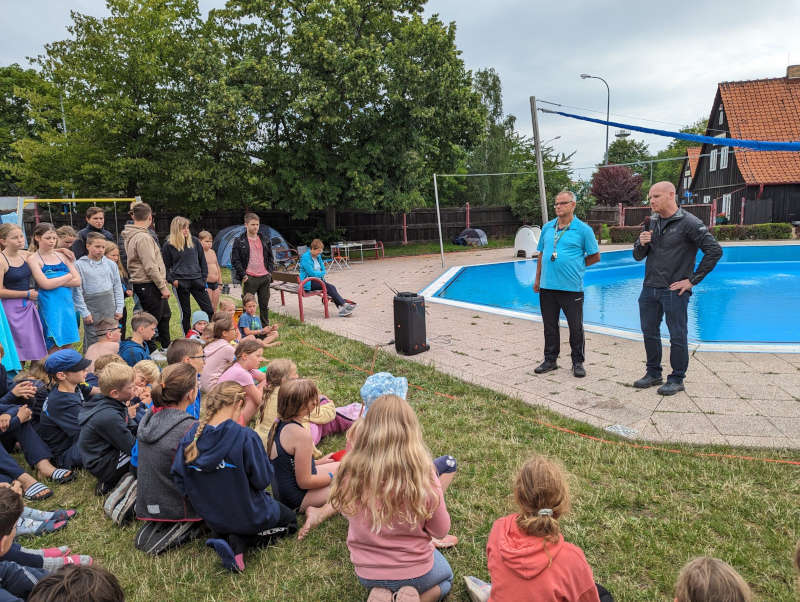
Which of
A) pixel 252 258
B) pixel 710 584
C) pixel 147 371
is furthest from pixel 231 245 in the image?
pixel 710 584

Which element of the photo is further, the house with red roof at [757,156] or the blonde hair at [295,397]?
the house with red roof at [757,156]

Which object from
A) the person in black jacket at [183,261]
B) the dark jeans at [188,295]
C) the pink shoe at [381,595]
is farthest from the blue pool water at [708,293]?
the pink shoe at [381,595]

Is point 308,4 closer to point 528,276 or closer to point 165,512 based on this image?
point 528,276

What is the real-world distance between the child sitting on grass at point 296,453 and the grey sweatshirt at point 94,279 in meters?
3.62

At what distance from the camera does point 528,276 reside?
14.8 metres

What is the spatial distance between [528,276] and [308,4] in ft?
Answer: 40.9

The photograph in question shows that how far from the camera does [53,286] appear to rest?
4.99 metres

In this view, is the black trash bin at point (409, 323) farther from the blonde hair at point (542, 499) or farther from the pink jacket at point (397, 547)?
the blonde hair at point (542, 499)

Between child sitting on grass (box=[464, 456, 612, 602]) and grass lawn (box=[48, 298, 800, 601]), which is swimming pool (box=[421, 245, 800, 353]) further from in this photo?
child sitting on grass (box=[464, 456, 612, 602])

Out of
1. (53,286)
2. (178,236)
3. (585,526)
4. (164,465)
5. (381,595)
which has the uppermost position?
(178,236)

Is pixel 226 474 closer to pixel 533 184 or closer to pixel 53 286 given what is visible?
pixel 53 286

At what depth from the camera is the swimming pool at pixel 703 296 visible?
810 cm

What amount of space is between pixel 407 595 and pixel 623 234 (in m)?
22.3

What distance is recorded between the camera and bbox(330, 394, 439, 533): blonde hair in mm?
2012
